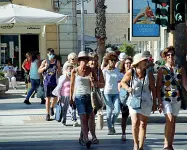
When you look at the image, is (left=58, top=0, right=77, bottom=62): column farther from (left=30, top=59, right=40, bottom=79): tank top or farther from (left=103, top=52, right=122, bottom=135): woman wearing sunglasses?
(left=103, top=52, right=122, bottom=135): woman wearing sunglasses

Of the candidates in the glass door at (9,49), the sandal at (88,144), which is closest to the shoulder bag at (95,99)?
the sandal at (88,144)

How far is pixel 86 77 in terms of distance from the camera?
10.1 metres

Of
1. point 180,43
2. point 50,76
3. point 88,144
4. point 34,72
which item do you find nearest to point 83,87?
point 88,144

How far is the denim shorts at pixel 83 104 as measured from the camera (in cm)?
1001

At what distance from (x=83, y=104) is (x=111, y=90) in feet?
5.60

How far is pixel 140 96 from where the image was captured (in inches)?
359

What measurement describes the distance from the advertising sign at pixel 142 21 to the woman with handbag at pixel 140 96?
62.9 feet

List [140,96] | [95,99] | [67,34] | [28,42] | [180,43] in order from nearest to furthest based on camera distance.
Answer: [140,96] < [95,99] < [180,43] < [28,42] < [67,34]

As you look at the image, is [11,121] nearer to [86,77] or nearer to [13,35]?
[86,77]

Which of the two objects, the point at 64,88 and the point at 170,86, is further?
the point at 64,88

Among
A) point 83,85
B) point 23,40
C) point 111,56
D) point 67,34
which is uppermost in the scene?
point 67,34

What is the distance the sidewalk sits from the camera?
13.8 meters

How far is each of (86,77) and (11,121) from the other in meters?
4.58

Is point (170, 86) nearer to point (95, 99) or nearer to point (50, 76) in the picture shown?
point (95, 99)
